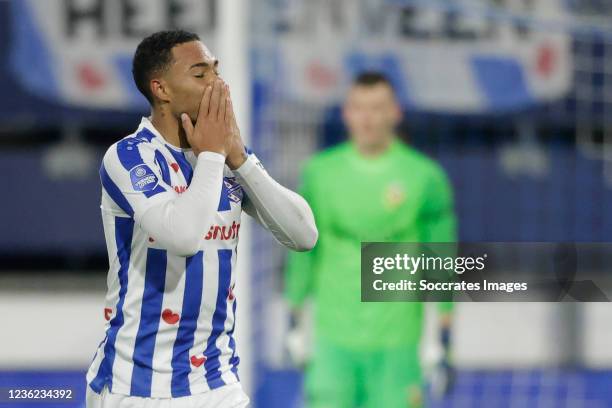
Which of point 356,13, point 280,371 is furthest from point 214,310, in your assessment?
point 356,13

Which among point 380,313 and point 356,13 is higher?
point 356,13

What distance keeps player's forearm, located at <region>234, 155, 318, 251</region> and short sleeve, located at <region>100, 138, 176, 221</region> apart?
137 millimetres

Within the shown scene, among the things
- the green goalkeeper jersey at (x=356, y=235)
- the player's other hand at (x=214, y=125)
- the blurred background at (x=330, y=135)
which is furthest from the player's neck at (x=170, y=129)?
the green goalkeeper jersey at (x=356, y=235)

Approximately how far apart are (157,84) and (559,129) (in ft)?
22.3

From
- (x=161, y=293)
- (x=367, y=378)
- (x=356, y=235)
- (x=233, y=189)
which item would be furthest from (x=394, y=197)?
(x=161, y=293)

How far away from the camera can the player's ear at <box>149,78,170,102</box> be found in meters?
2.05

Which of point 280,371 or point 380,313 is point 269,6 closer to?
point 380,313

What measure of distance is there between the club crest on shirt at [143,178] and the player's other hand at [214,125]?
0.29 feet

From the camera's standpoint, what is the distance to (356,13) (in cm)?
479

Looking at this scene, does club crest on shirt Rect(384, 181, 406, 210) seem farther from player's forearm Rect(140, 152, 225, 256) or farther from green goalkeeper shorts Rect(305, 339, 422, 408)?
player's forearm Rect(140, 152, 225, 256)

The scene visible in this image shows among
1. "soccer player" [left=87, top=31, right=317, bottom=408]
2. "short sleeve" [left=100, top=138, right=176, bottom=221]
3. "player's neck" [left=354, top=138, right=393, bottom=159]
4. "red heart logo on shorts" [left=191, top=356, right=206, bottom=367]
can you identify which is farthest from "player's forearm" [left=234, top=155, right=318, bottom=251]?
"player's neck" [left=354, top=138, right=393, bottom=159]

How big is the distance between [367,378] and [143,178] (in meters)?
2.21

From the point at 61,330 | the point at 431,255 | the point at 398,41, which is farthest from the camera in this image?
the point at 61,330

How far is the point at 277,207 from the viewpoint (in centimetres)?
204
